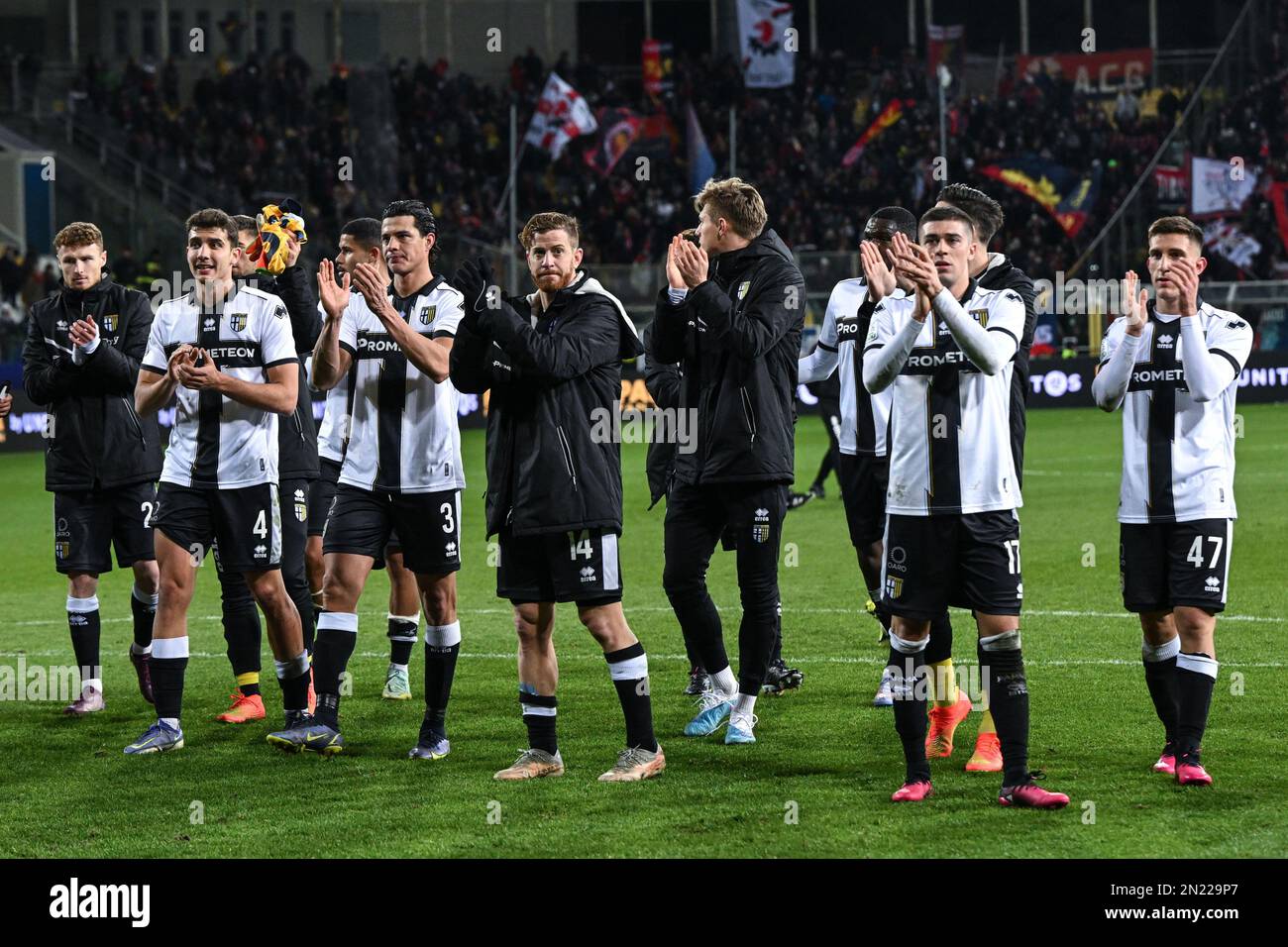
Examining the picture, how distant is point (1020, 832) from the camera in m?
5.54

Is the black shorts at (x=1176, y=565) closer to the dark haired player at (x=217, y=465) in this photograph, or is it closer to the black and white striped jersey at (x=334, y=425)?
the dark haired player at (x=217, y=465)

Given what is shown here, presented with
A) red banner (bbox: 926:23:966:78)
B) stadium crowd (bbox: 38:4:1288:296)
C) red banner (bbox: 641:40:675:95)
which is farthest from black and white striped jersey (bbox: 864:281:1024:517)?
red banner (bbox: 926:23:966:78)

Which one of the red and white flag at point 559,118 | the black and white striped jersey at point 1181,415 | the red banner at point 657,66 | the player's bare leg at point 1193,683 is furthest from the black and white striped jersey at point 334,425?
Result: the red banner at point 657,66

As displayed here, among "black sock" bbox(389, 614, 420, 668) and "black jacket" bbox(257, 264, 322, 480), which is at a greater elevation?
"black jacket" bbox(257, 264, 322, 480)

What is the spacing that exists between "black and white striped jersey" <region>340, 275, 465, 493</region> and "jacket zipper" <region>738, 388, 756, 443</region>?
1.24 m

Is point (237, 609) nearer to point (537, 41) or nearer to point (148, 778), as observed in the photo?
point (148, 778)

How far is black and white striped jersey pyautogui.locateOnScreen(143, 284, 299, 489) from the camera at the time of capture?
7180 millimetres

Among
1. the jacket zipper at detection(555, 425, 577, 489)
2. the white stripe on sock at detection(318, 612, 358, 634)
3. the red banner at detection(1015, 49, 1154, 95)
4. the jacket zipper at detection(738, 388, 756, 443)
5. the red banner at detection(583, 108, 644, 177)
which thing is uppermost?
the red banner at detection(1015, 49, 1154, 95)

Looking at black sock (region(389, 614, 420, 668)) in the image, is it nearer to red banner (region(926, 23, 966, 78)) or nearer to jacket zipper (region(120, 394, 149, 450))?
jacket zipper (region(120, 394, 149, 450))

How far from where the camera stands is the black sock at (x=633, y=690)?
646cm

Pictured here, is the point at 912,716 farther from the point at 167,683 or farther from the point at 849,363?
the point at 167,683
